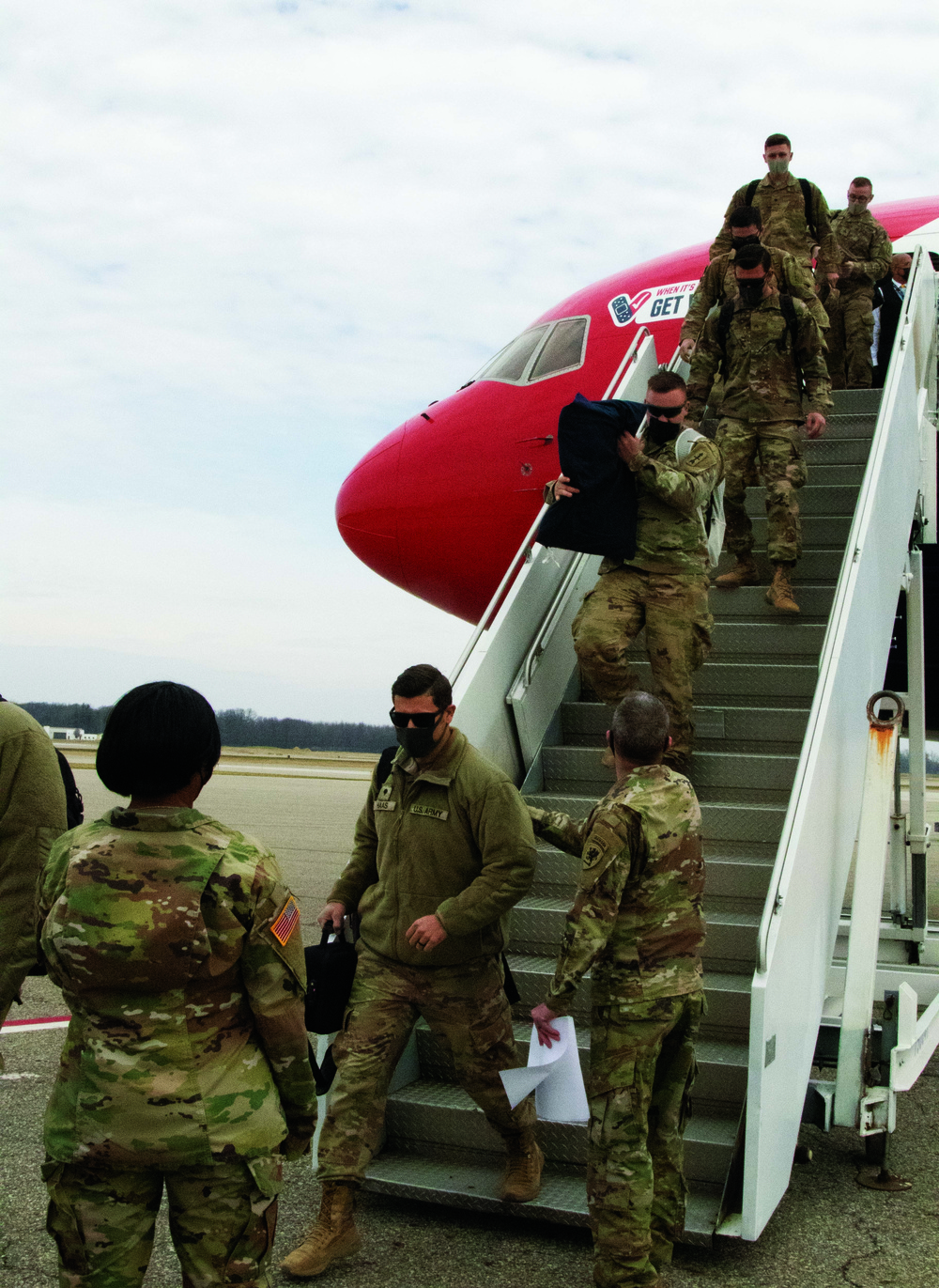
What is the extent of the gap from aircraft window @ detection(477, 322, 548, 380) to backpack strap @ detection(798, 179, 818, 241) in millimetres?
2582

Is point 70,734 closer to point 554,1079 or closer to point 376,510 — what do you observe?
point 376,510

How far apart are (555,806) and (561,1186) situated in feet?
5.66

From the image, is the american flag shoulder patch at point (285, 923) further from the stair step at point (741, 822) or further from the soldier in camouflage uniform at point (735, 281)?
the soldier in camouflage uniform at point (735, 281)

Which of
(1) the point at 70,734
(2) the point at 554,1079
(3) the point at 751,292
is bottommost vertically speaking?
(1) the point at 70,734

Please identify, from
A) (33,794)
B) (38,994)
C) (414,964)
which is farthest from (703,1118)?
(38,994)

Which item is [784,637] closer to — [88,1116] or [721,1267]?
[721,1267]

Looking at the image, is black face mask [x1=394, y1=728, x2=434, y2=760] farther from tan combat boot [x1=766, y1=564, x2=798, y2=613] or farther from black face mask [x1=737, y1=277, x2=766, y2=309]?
black face mask [x1=737, y1=277, x2=766, y2=309]

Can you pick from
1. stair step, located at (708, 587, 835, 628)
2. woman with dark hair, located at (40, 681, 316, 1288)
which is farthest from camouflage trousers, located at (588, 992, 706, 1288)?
stair step, located at (708, 587, 835, 628)

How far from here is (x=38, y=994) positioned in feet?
24.5

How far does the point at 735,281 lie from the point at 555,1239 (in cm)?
484

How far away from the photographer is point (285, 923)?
2244mm

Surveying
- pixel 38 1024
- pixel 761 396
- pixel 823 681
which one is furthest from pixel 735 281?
pixel 38 1024

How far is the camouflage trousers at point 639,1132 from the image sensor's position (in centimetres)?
319

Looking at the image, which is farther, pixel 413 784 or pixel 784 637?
pixel 784 637
